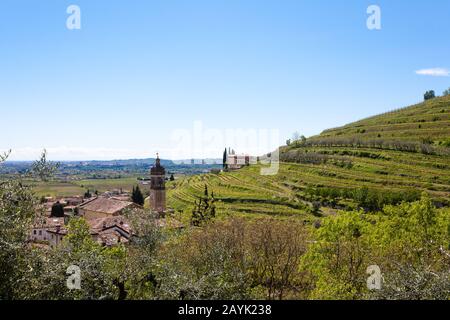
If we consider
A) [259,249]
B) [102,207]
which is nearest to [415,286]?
[259,249]

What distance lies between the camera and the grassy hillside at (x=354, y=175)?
71.8 meters

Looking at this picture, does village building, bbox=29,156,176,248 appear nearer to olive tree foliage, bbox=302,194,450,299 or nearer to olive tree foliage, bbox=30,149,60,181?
olive tree foliage, bbox=302,194,450,299

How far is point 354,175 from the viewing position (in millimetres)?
86750

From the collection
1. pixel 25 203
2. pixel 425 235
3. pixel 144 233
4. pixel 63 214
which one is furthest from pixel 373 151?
pixel 25 203

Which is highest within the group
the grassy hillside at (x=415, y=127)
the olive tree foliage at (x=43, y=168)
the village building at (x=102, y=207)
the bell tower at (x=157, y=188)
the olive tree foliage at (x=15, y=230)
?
the grassy hillside at (x=415, y=127)

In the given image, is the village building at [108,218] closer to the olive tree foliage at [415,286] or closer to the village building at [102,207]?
the village building at [102,207]

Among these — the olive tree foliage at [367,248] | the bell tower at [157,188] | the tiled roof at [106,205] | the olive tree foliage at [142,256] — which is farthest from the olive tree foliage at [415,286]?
the tiled roof at [106,205]

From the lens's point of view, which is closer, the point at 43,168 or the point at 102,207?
the point at 43,168

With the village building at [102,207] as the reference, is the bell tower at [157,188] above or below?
above

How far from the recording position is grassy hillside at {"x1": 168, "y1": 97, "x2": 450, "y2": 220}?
71.8 meters

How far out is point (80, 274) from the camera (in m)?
13.7

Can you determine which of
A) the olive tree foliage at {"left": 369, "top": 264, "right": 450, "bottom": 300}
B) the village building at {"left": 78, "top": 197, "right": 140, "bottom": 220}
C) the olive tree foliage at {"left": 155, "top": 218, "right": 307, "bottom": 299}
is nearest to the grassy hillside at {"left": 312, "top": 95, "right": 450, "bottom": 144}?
the village building at {"left": 78, "top": 197, "right": 140, "bottom": 220}

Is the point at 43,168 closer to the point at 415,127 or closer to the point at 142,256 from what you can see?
the point at 142,256
